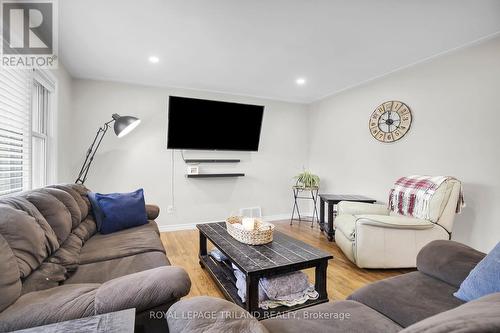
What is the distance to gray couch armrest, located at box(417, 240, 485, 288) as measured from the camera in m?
1.29

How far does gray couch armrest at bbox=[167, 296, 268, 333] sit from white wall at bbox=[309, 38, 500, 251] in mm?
2904

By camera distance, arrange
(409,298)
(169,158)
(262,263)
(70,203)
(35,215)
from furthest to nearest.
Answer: (169,158) → (70,203) → (262,263) → (35,215) → (409,298)

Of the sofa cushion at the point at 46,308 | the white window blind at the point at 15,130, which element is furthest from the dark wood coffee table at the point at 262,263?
the white window blind at the point at 15,130

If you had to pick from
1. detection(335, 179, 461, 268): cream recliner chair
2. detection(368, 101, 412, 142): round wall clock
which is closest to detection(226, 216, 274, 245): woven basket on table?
detection(335, 179, 461, 268): cream recliner chair

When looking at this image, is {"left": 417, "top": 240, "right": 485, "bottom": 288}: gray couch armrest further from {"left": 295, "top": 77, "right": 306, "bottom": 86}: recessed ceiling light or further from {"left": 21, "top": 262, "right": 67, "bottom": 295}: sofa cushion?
{"left": 295, "top": 77, "right": 306, "bottom": 86}: recessed ceiling light

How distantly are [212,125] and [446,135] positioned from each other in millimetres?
3084

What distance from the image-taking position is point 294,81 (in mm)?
3674

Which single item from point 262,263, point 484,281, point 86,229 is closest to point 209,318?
point 262,263

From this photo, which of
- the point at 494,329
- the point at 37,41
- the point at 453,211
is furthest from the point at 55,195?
the point at 453,211

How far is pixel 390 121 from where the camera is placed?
3.37 m

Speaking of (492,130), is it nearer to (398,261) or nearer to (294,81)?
(398,261)

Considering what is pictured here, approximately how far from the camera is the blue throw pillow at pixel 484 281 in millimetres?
995

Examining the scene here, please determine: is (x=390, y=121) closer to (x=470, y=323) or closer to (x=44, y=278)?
(x=470, y=323)

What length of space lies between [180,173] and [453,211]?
3523 millimetres
